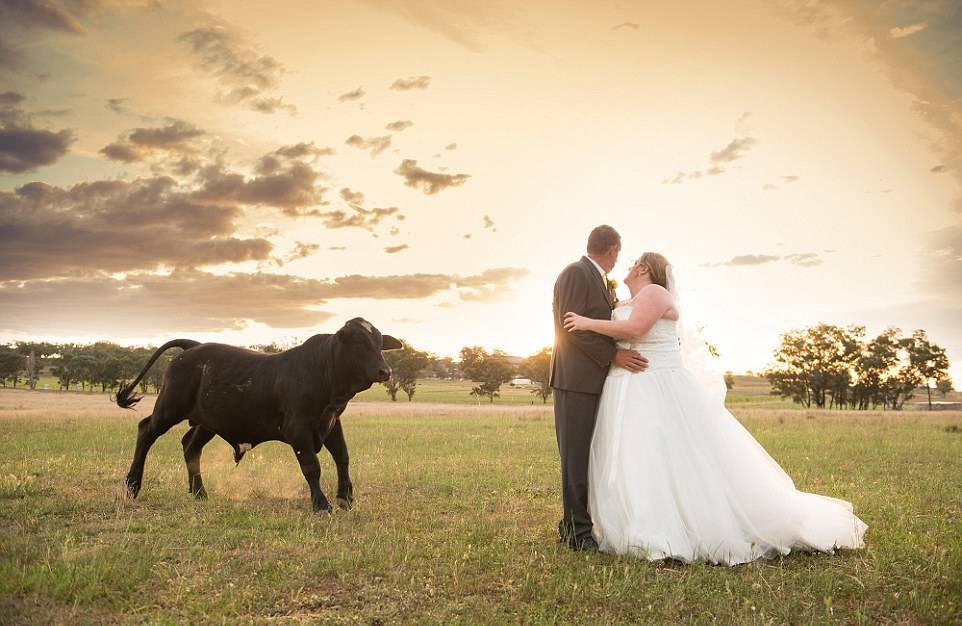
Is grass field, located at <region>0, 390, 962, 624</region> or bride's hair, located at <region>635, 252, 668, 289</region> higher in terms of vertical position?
bride's hair, located at <region>635, 252, 668, 289</region>

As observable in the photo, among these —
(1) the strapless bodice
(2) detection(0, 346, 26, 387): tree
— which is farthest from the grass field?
(2) detection(0, 346, 26, 387): tree

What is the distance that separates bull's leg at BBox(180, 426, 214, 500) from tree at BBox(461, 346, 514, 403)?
75.9 metres

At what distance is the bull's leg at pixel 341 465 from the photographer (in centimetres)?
895

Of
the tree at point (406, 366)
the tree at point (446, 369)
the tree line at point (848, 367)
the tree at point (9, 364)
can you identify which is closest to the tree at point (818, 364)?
the tree line at point (848, 367)

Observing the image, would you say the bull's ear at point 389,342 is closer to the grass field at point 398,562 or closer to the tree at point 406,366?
the grass field at point 398,562

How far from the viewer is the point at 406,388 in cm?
8638

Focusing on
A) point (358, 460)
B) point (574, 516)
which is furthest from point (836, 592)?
point (358, 460)

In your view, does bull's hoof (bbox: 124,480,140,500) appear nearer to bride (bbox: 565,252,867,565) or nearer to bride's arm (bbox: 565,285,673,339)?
bride (bbox: 565,252,867,565)

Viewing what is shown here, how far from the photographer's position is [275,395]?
9.27 metres

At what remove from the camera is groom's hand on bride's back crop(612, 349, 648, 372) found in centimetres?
Answer: 692

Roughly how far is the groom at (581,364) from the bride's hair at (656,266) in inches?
13.7

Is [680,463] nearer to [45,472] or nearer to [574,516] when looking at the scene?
[574,516]

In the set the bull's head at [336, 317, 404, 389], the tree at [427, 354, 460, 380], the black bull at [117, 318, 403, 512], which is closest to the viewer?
the bull's head at [336, 317, 404, 389]

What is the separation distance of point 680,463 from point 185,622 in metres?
4.62
